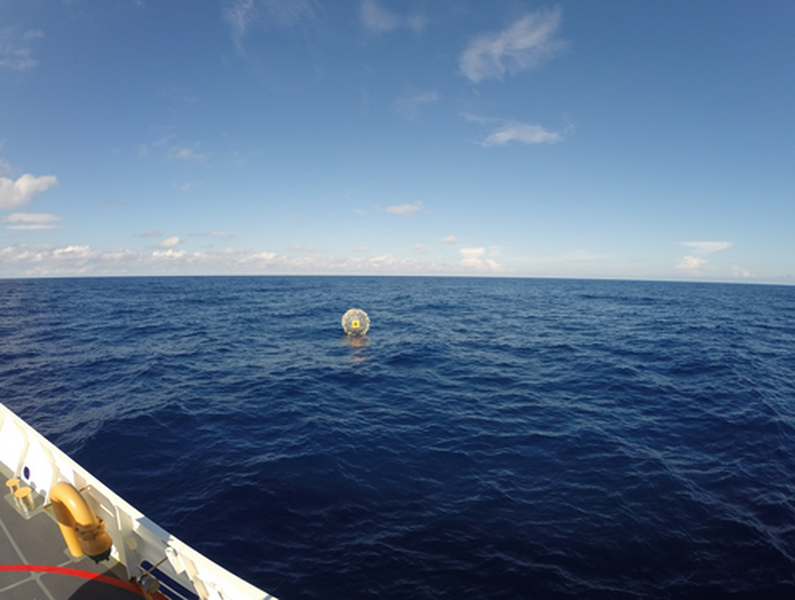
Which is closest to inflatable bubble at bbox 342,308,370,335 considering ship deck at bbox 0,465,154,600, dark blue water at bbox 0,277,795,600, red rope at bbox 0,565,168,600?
dark blue water at bbox 0,277,795,600

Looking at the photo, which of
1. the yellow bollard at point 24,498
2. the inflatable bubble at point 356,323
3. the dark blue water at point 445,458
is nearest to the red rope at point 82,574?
the yellow bollard at point 24,498

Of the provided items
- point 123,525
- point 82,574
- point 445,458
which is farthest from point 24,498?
point 445,458

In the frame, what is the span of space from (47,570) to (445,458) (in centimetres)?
1210

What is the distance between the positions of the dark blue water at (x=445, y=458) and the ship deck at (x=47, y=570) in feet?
12.8

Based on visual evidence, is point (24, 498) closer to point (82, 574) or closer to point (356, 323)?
point (82, 574)

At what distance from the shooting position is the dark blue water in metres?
10.2

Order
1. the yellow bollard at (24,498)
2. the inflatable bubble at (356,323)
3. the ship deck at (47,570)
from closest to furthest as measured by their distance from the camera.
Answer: the ship deck at (47,570) < the yellow bollard at (24,498) < the inflatable bubble at (356,323)

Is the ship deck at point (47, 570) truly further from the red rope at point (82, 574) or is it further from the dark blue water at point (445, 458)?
the dark blue water at point (445, 458)

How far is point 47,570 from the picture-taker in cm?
698

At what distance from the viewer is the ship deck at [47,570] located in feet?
21.4

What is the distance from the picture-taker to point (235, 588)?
5219 mm

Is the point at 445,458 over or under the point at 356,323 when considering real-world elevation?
under

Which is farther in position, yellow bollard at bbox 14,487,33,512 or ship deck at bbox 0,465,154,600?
yellow bollard at bbox 14,487,33,512

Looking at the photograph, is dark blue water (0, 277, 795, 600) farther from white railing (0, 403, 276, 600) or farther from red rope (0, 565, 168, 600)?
white railing (0, 403, 276, 600)
